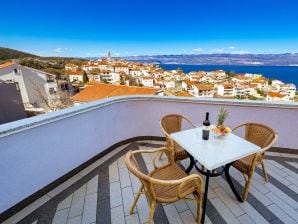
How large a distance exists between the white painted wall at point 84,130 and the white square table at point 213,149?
3.59ft

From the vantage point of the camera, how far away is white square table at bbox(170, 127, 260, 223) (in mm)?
1368

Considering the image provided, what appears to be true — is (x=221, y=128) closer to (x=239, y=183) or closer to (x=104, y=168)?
(x=239, y=183)

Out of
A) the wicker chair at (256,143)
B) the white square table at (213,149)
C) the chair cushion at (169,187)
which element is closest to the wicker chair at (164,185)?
the chair cushion at (169,187)

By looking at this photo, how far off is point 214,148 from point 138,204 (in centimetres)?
105

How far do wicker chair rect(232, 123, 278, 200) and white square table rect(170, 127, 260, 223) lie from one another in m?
0.15

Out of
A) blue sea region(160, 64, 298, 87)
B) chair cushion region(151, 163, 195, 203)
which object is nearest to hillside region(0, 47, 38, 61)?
chair cushion region(151, 163, 195, 203)

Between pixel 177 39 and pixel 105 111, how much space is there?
24802mm

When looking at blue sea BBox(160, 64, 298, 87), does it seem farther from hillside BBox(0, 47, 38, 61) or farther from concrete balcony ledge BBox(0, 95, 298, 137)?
hillside BBox(0, 47, 38, 61)

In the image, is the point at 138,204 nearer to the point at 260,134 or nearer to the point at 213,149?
the point at 213,149

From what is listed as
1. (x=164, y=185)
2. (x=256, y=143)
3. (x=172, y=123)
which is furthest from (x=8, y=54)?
(x=256, y=143)

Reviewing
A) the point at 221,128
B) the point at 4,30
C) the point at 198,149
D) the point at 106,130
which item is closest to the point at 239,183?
the point at 221,128

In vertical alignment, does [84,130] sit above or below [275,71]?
above

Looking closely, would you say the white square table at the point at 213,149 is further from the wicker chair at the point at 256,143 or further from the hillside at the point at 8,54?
the hillside at the point at 8,54

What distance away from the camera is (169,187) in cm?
141
